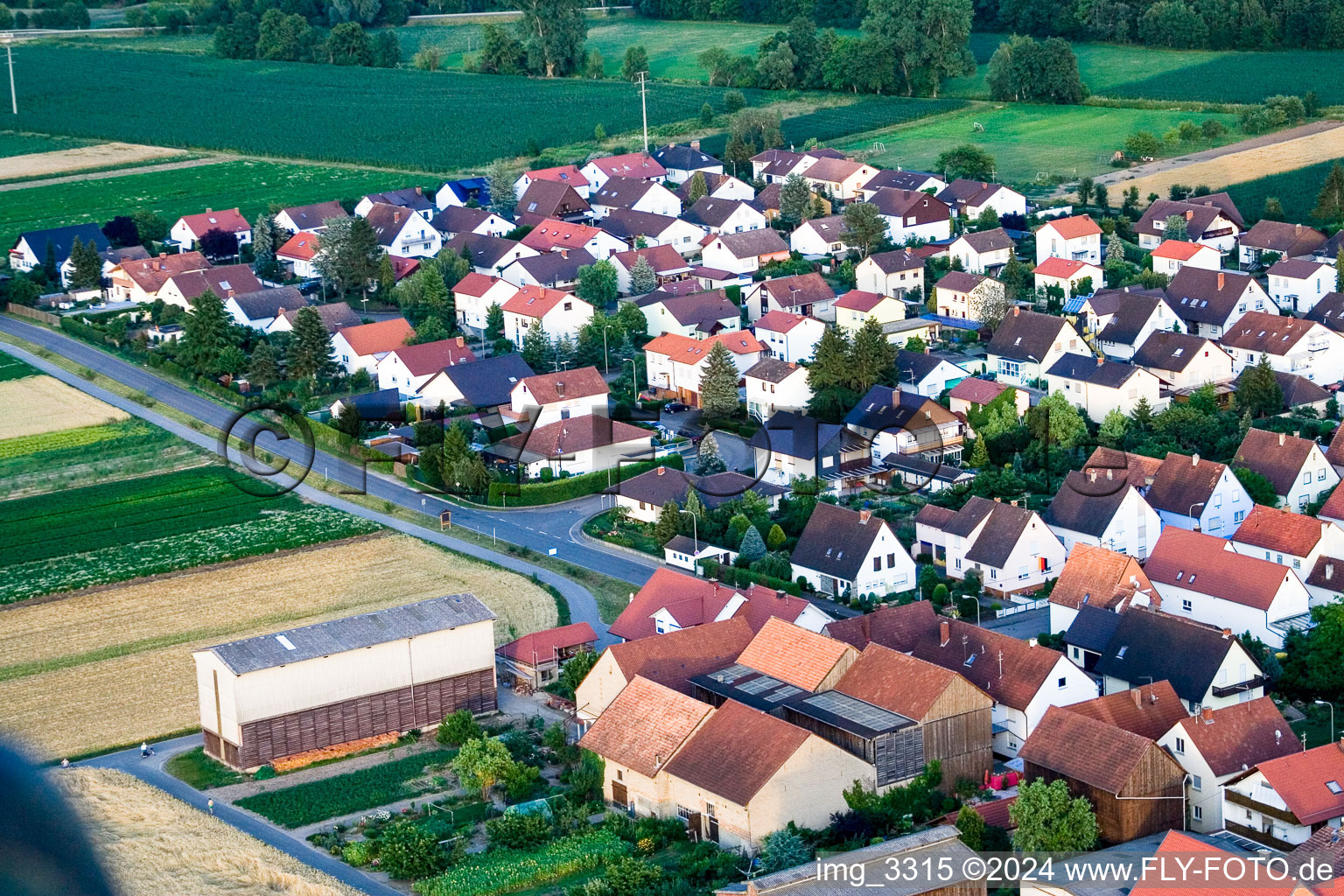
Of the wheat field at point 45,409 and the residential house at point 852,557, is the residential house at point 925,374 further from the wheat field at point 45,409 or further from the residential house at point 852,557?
the wheat field at point 45,409

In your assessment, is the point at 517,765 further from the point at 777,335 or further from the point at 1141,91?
the point at 1141,91

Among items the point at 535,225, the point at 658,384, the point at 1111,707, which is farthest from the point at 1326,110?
the point at 1111,707

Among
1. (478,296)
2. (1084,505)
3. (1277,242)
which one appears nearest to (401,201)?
(478,296)

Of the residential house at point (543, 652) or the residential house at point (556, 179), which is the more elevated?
the residential house at point (556, 179)

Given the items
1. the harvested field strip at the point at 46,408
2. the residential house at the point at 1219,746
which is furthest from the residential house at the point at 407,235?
the residential house at the point at 1219,746

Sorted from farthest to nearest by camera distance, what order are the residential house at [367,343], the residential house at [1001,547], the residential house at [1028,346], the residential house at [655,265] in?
1. the residential house at [655,265]
2. the residential house at [367,343]
3. the residential house at [1028,346]
4. the residential house at [1001,547]

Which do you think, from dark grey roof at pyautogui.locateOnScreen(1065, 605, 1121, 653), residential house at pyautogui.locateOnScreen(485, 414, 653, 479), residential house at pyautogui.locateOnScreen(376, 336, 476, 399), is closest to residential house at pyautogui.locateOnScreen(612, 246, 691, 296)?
residential house at pyautogui.locateOnScreen(376, 336, 476, 399)
